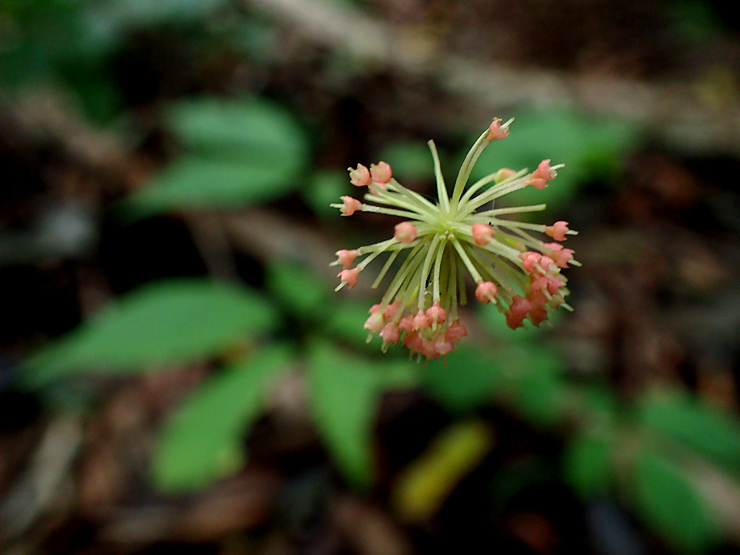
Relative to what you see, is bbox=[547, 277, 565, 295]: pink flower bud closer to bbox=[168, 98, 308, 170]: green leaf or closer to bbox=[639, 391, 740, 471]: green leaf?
bbox=[639, 391, 740, 471]: green leaf

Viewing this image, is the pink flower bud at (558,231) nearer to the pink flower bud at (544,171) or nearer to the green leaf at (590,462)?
the pink flower bud at (544,171)

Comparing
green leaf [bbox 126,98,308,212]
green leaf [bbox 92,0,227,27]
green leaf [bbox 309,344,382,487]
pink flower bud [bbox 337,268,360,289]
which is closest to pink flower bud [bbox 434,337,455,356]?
pink flower bud [bbox 337,268,360,289]

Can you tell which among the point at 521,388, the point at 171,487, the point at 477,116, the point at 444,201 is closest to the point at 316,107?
the point at 477,116

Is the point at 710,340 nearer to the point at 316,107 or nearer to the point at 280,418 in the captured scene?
the point at 280,418

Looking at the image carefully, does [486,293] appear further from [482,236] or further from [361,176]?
[361,176]

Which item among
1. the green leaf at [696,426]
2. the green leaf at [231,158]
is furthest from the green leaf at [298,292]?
the green leaf at [696,426]

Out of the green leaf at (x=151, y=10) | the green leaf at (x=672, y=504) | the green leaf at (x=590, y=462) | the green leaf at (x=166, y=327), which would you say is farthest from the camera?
the green leaf at (x=151, y=10)
